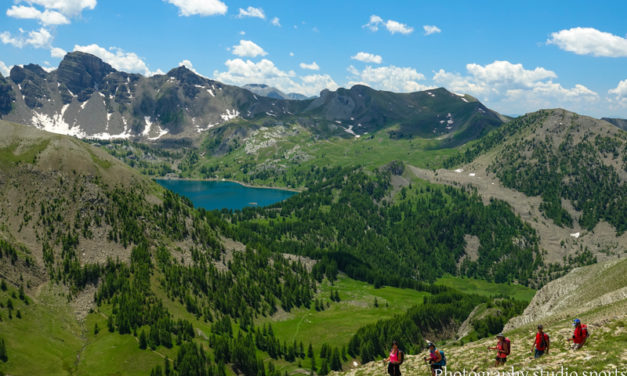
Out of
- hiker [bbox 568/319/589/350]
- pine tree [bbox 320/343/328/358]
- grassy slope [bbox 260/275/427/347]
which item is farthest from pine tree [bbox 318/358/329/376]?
hiker [bbox 568/319/589/350]

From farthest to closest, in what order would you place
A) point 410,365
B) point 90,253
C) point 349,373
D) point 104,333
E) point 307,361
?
point 90,253 < point 307,361 < point 104,333 < point 349,373 < point 410,365

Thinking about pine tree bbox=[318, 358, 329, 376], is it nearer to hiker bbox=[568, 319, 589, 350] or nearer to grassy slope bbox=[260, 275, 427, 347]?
grassy slope bbox=[260, 275, 427, 347]

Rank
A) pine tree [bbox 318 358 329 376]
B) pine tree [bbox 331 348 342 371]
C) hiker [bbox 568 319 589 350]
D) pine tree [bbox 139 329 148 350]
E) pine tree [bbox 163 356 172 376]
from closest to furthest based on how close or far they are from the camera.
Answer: hiker [bbox 568 319 589 350] < pine tree [bbox 163 356 172 376] < pine tree [bbox 139 329 148 350] < pine tree [bbox 318 358 329 376] < pine tree [bbox 331 348 342 371]

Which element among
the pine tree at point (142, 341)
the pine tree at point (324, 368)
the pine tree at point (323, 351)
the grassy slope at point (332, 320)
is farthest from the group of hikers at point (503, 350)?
the grassy slope at point (332, 320)

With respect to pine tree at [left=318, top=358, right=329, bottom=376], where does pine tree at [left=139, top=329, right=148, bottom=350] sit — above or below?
above

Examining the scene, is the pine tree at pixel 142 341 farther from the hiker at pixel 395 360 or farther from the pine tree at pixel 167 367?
the hiker at pixel 395 360

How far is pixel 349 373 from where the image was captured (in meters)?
59.6

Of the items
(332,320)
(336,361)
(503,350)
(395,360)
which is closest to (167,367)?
(336,361)

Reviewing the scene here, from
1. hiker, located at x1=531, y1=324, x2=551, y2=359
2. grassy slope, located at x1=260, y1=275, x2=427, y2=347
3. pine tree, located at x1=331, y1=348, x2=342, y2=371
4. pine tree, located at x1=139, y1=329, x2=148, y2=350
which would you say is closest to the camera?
hiker, located at x1=531, y1=324, x2=551, y2=359

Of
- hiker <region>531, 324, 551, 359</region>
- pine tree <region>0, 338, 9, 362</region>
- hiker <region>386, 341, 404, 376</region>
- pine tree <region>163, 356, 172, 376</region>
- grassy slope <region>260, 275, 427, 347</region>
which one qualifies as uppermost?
hiker <region>531, 324, 551, 359</region>

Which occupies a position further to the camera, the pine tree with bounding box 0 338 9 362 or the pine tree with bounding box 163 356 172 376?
the pine tree with bounding box 163 356 172 376

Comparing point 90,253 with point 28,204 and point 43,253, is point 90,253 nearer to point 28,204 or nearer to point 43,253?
point 43,253

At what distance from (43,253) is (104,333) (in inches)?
1599

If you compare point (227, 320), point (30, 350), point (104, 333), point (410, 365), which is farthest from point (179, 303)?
point (410, 365)
